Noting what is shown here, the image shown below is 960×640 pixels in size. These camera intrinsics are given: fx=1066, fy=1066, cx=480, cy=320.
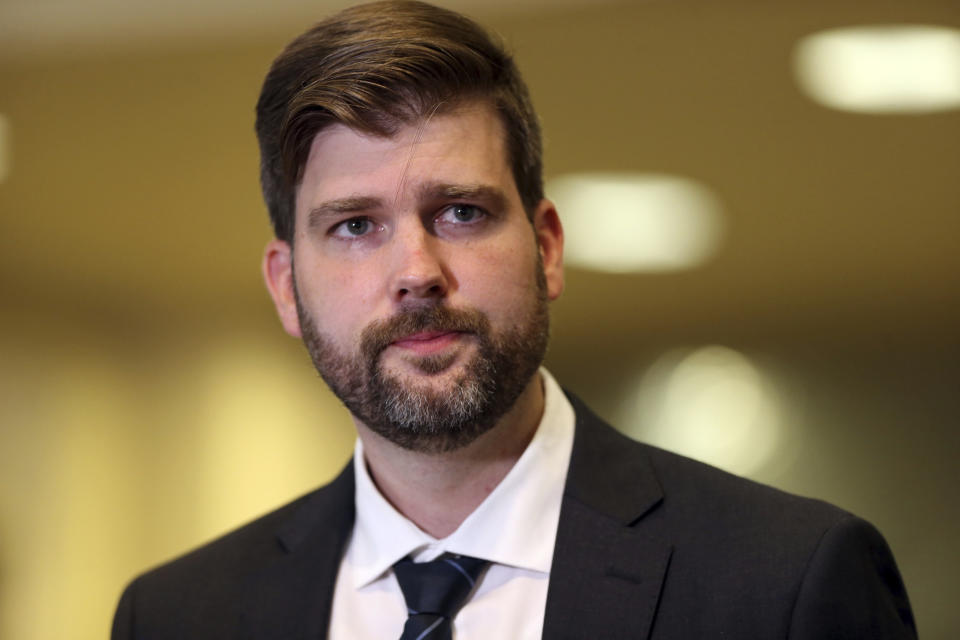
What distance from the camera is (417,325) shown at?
1.72 m

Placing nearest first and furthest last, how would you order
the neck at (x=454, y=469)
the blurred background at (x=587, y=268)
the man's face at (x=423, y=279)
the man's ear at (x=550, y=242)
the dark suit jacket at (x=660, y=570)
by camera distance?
the dark suit jacket at (x=660, y=570) < the man's face at (x=423, y=279) < the neck at (x=454, y=469) < the man's ear at (x=550, y=242) < the blurred background at (x=587, y=268)

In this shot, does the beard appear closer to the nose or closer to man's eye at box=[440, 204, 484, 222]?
the nose

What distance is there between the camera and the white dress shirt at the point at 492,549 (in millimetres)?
1773

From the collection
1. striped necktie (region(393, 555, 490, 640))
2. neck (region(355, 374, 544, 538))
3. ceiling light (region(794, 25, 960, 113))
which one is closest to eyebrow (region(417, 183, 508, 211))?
neck (region(355, 374, 544, 538))

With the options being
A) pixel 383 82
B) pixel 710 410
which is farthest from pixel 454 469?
pixel 710 410

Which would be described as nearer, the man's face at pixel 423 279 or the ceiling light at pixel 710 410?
the man's face at pixel 423 279

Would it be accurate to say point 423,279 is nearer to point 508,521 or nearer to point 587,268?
point 508,521

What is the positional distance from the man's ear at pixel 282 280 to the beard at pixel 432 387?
25 cm

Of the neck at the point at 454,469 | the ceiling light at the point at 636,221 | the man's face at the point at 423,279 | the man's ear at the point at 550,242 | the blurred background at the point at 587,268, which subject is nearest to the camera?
the man's face at the point at 423,279

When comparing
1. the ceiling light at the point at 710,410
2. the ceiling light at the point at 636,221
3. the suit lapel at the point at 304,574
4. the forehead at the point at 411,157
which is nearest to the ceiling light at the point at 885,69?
the ceiling light at the point at 636,221

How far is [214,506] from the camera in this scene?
11.8ft

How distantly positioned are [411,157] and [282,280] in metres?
0.47

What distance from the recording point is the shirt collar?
5.91ft

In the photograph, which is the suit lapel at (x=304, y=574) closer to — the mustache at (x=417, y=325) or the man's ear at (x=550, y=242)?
the mustache at (x=417, y=325)
